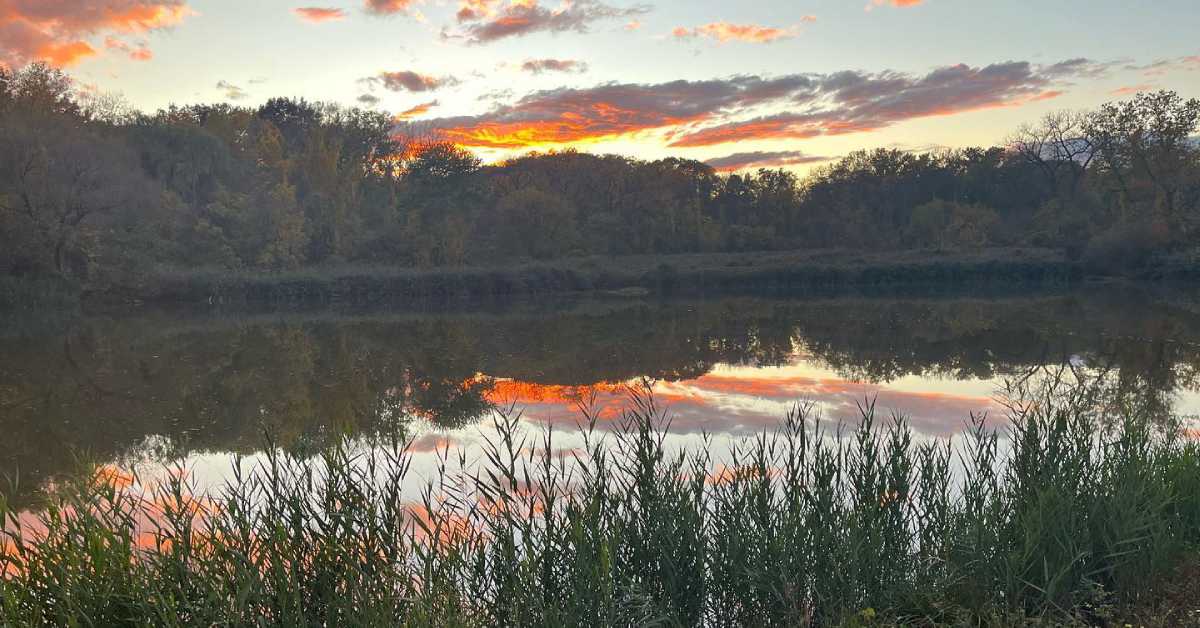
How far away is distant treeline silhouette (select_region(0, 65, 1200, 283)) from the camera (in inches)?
1662

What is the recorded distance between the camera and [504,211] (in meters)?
59.5

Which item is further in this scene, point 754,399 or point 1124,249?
point 1124,249

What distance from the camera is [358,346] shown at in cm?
2630

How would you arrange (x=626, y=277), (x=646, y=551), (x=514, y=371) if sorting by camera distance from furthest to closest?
(x=626, y=277) < (x=514, y=371) < (x=646, y=551)

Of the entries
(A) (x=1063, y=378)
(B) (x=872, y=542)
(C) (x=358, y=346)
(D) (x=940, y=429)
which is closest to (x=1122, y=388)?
(A) (x=1063, y=378)

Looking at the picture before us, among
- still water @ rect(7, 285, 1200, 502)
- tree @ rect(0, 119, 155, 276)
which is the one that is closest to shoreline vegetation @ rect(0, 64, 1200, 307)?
tree @ rect(0, 119, 155, 276)

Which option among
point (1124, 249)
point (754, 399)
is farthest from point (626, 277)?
point (754, 399)

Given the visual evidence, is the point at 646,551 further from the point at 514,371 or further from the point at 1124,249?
the point at 1124,249

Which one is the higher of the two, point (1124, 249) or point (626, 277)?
point (1124, 249)

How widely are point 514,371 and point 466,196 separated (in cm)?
4839

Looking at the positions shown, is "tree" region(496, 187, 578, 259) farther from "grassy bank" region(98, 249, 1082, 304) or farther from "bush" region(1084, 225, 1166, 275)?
"bush" region(1084, 225, 1166, 275)

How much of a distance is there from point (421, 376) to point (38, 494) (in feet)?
35.9

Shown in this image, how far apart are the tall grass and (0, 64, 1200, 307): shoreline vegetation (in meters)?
42.5

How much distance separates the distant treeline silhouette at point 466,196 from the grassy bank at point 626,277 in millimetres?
1928
